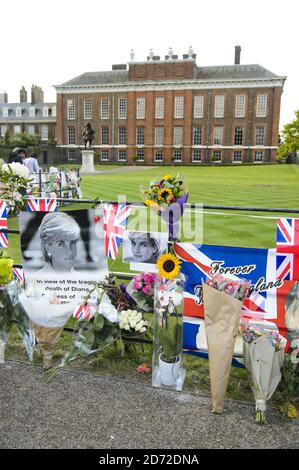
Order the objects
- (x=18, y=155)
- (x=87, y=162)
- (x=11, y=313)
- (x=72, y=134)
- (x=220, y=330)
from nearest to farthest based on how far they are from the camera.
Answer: (x=220, y=330) → (x=11, y=313) → (x=18, y=155) → (x=87, y=162) → (x=72, y=134)

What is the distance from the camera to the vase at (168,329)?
3510mm

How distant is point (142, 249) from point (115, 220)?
0.43 meters

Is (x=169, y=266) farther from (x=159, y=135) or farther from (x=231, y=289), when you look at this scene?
(x=159, y=135)

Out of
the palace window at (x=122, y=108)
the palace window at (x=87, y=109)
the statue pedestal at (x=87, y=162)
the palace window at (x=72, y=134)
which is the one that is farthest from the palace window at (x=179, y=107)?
the statue pedestal at (x=87, y=162)

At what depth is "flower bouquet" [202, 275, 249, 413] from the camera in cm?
314

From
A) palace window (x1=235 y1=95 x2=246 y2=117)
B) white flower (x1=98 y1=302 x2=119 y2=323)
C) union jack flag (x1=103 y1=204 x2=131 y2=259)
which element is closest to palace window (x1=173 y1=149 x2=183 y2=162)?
palace window (x1=235 y1=95 x2=246 y2=117)

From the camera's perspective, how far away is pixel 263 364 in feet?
10.3

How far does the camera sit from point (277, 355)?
3.13m

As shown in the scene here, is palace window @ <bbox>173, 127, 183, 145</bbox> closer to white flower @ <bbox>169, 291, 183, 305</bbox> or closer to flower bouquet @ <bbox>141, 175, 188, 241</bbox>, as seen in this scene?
flower bouquet @ <bbox>141, 175, 188, 241</bbox>

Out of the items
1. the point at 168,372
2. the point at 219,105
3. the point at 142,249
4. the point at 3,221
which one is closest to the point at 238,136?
the point at 219,105

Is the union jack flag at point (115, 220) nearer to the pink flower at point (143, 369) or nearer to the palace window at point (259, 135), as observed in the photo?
the pink flower at point (143, 369)

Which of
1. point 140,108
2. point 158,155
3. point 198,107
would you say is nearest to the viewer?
point 198,107
